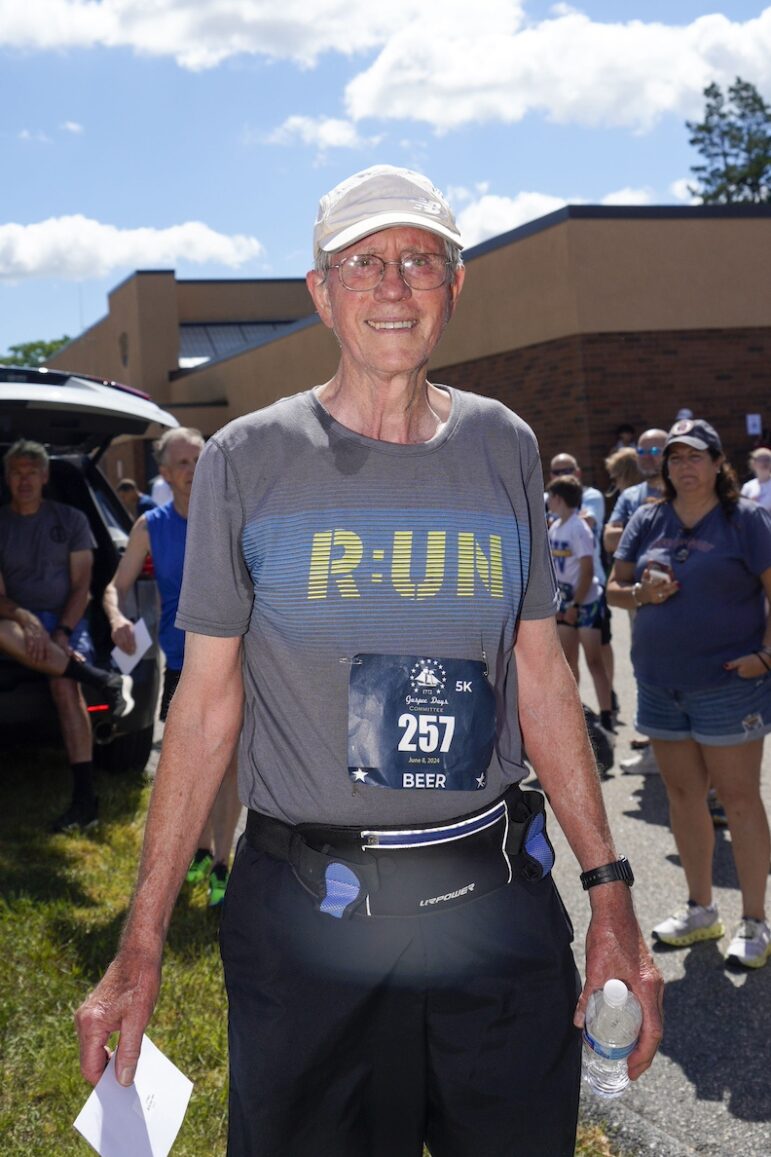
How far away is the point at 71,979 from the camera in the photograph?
443 centimetres

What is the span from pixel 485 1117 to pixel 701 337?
56.8 ft

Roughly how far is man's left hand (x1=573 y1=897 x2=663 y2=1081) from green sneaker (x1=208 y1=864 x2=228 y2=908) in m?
3.14

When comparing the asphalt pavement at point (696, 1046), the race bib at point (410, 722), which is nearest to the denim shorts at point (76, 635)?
the asphalt pavement at point (696, 1046)

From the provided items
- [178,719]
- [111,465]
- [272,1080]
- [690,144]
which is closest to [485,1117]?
[272,1080]

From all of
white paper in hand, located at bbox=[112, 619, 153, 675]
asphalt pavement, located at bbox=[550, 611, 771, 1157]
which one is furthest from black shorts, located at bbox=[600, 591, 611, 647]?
white paper in hand, located at bbox=[112, 619, 153, 675]

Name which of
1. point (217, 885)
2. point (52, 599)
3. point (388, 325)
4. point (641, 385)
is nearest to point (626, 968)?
point (388, 325)

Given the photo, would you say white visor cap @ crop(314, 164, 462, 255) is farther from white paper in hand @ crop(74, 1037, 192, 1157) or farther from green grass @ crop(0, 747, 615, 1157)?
green grass @ crop(0, 747, 615, 1157)

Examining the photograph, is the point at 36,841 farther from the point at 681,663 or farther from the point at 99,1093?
the point at 99,1093

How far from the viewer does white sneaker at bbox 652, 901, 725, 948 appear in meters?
4.76

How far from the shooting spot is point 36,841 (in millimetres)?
6172

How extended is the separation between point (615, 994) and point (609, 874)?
23cm

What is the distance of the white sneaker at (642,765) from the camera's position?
7.32 m

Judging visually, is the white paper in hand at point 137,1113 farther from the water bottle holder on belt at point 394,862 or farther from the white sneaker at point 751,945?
the white sneaker at point 751,945

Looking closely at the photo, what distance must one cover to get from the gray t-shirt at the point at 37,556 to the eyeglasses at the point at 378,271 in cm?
510
